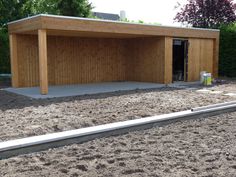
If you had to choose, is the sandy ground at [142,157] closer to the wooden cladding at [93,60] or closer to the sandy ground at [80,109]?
the sandy ground at [80,109]

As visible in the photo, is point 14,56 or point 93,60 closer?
point 14,56

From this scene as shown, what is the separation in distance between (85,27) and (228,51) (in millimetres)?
9015

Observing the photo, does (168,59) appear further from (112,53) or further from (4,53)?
(4,53)

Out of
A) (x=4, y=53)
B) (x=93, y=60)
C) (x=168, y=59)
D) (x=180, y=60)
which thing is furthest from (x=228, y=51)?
(x=4, y=53)

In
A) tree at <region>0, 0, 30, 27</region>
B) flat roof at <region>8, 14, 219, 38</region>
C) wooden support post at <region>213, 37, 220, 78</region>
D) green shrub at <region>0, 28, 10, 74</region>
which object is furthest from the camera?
tree at <region>0, 0, 30, 27</region>

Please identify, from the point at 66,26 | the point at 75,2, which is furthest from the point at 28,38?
the point at 75,2

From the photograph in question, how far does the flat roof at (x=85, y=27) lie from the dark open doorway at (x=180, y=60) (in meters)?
0.53

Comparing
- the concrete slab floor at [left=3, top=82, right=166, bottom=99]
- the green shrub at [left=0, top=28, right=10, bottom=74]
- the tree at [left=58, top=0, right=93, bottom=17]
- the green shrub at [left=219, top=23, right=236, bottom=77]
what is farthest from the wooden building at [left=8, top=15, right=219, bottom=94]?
the tree at [left=58, top=0, right=93, bottom=17]

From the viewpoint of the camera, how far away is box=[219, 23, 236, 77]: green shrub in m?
16.7

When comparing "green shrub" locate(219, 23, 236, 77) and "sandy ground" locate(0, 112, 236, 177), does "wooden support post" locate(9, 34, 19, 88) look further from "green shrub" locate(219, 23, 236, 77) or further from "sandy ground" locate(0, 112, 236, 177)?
"green shrub" locate(219, 23, 236, 77)

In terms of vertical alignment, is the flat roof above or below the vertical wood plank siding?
above

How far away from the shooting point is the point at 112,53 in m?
15.4

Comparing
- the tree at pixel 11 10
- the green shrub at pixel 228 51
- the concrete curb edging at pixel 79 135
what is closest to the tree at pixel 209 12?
the green shrub at pixel 228 51

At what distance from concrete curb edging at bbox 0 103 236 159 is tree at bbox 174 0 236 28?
16.4 m
